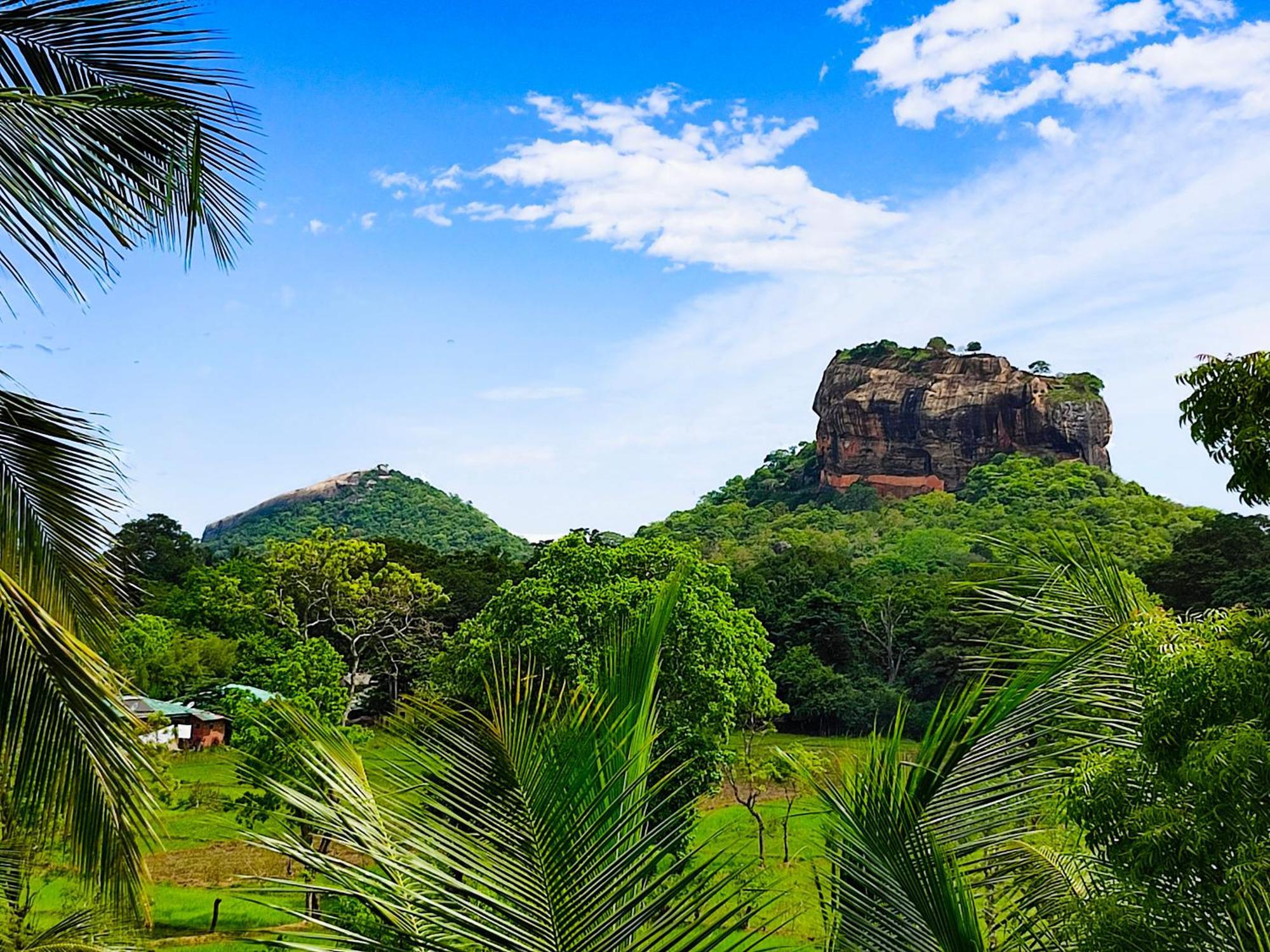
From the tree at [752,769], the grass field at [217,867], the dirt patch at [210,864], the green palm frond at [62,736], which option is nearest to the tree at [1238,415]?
the green palm frond at [62,736]

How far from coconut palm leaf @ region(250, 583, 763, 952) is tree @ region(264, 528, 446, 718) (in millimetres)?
22526

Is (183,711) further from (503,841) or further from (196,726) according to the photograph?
(503,841)

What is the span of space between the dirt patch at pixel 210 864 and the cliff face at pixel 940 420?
47235 millimetres

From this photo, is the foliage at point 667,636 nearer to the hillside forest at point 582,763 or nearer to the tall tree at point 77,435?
the hillside forest at point 582,763

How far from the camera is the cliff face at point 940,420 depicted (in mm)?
55156

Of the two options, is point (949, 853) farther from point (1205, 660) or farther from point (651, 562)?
point (651, 562)

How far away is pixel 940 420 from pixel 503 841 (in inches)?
2325

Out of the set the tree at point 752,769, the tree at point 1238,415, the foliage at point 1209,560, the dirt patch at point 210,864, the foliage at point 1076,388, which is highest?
the foliage at point 1076,388

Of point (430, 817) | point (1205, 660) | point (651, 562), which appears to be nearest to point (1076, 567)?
point (1205, 660)

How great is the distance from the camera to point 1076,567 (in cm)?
365

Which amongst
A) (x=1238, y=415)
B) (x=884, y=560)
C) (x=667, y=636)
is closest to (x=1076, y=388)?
(x=884, y=560)

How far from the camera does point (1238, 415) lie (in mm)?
2850

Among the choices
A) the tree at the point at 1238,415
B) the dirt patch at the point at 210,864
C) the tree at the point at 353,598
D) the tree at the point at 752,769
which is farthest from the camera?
the tree at the point at 353,598

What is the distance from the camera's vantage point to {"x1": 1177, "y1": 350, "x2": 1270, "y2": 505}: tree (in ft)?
9.22
